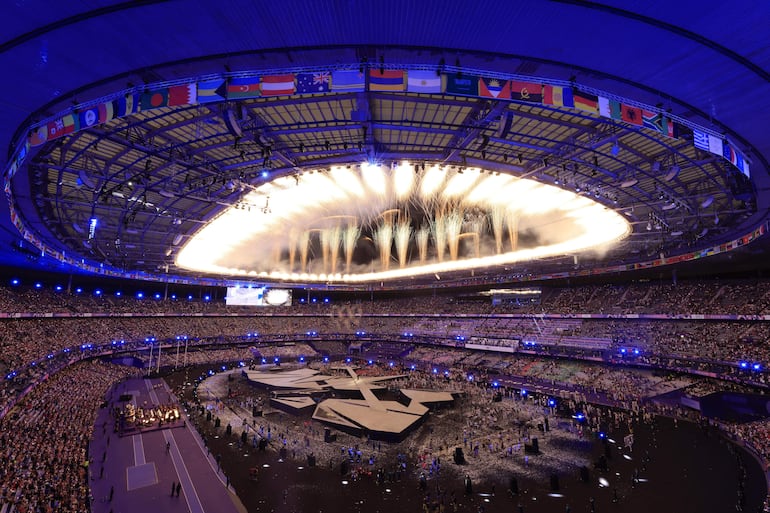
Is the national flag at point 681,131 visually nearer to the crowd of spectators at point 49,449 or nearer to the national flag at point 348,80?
the national flag at point 348,80

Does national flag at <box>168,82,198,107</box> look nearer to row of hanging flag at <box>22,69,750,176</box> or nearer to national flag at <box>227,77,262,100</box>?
row of hanging flag at <box>22,69,750,176</box>

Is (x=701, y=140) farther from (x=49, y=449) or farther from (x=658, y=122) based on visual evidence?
(x=49, y=449)

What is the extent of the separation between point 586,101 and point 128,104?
13077 mm

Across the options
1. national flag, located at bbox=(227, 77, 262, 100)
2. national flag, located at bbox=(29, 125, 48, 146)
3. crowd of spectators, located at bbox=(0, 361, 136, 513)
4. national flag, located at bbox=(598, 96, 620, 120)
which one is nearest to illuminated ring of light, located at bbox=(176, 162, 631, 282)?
national flag, located at bbox=(598, 96, 620, 120)

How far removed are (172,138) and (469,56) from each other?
13.2 meters

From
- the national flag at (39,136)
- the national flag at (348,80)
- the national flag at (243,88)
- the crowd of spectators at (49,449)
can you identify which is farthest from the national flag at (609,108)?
the crowd of spectators at (49,449)

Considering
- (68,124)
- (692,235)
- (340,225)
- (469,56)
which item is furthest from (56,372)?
(692,235)

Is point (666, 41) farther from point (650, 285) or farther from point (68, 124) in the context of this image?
point (650, 285)

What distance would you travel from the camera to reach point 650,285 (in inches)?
1875

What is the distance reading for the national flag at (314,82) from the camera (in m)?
9.95

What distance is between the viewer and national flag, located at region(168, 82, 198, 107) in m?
10.1

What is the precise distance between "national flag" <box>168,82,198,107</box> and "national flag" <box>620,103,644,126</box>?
1218cm

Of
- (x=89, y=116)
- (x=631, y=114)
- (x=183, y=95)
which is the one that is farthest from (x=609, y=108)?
(x=89, y=116)

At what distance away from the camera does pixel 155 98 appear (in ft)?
33.8
